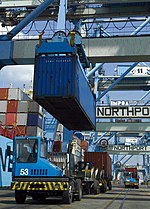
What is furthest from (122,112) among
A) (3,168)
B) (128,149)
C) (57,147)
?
(128,149)

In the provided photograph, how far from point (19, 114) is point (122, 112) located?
1034 centimetres

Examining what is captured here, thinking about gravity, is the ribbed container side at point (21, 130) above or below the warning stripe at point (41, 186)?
above

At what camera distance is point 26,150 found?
1212 centimetres

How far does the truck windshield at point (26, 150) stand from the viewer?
39.2 ft

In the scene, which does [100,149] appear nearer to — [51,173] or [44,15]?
[44,15]

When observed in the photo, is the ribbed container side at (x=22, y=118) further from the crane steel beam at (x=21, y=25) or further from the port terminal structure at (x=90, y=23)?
the crane steel beam at (x=21, y=25)

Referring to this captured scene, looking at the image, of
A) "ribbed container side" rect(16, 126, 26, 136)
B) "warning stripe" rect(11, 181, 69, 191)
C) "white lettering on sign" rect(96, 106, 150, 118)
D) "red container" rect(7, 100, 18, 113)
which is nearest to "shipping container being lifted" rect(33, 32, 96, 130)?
"warning stripe" rect(11, 181, 69, 191)

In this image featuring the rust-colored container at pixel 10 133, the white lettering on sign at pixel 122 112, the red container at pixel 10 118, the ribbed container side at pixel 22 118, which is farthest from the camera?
the red container at pixel 10 118

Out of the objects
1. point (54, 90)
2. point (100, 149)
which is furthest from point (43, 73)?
point (100, 149)

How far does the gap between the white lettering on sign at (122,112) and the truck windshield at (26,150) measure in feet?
45.7

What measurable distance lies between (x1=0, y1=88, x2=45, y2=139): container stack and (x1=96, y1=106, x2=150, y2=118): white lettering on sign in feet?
22.1

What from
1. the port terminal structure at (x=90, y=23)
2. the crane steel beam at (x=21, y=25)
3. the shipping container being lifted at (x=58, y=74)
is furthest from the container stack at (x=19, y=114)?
the shipping container being lifted at (x=58, y=74)

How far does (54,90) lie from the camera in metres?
12.0

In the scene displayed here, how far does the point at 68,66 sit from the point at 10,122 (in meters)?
19.2
